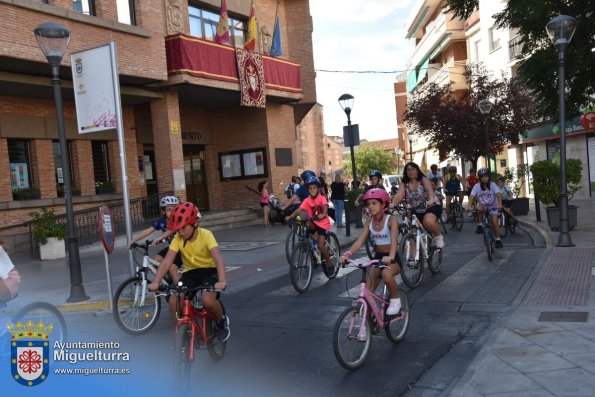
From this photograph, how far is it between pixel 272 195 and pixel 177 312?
1649cm

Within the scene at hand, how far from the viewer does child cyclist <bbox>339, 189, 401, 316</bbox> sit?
5.28 metres

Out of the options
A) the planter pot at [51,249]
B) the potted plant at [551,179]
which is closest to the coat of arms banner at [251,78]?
Answer: the planter pot at [51,249]

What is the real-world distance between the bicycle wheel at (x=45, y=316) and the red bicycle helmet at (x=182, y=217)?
1.44 m

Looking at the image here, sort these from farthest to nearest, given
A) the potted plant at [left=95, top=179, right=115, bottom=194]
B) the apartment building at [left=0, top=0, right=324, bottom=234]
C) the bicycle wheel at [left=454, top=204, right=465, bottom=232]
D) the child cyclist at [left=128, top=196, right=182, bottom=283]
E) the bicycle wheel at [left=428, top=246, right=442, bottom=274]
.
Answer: the potted plant at [left=95, top=179, right=115, bottom=194], the bicycle wheel at [left=454, top=204, right=465, bottom=232], the apartment building at [left=0, top=0, right=324, bottom=234], the bicycle wheel at [left=428, top=246, right=442, bottom=274], the child cyclist at [left=128, top=196, right=182, bottom=283]

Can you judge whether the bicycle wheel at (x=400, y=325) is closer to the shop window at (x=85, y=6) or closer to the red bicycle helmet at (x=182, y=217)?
the red bicycle helmet at (x=182, y=217)

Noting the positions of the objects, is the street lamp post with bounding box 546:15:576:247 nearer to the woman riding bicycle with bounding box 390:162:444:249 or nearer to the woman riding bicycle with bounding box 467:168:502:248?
the woman riding bicycle with bounding box 467:168:502:248

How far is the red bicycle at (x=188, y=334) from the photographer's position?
424 cm

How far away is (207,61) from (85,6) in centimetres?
415

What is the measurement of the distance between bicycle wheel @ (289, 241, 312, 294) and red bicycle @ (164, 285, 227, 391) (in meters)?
3.23

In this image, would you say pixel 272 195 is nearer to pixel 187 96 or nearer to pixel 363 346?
pixel 187 96

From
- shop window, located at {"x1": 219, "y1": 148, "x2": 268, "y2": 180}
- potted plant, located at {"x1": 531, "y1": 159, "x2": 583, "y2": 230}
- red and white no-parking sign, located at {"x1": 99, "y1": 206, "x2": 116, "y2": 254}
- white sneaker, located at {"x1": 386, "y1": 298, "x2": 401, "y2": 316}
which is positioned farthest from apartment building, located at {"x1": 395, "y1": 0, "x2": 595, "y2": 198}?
red and white no-parking sign, located at {"x1": 99, "y1": 206, "x2": 116, "y2": 254}

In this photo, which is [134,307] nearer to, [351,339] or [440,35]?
[351,339]

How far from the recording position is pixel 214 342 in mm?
5262

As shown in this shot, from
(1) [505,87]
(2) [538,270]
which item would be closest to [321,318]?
(2) [538,270]
